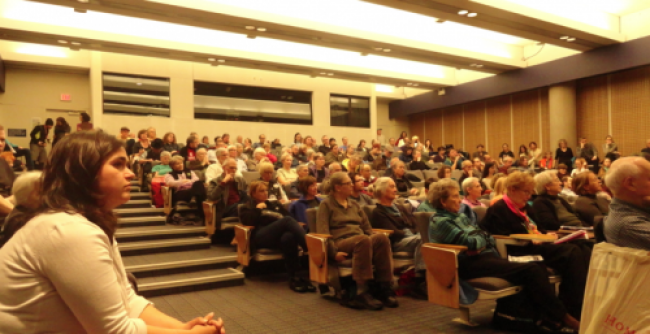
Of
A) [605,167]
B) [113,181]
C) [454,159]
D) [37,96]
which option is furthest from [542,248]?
[37,96]

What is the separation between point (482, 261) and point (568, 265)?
605mm

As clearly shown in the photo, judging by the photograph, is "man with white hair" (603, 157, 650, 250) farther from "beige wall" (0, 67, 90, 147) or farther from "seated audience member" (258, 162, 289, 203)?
"beige wall" (0, 67, 90, 147)

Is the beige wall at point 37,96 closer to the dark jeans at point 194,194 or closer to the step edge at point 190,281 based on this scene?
the dark jeans at point 194,194

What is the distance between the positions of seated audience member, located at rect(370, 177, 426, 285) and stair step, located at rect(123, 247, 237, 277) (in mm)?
1670

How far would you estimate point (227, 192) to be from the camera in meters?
5.29

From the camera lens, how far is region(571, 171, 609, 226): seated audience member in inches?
158

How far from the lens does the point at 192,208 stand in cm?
588

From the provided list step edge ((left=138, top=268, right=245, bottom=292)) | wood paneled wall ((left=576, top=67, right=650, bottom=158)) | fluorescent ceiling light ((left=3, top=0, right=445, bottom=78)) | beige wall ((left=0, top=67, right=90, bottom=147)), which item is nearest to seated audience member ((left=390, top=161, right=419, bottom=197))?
step edge ((left=138, top=268, right=245, bottom=292))

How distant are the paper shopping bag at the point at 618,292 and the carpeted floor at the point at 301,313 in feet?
3.60

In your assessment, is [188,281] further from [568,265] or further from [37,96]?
[37,96]

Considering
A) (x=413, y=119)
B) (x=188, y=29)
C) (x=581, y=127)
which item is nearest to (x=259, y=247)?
(x=188, y=29)

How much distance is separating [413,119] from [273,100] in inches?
232

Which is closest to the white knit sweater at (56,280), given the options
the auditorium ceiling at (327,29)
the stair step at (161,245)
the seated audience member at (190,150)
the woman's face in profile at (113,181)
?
the woman's face in profile at (113,181)

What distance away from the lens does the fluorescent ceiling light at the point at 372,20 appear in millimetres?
7474
